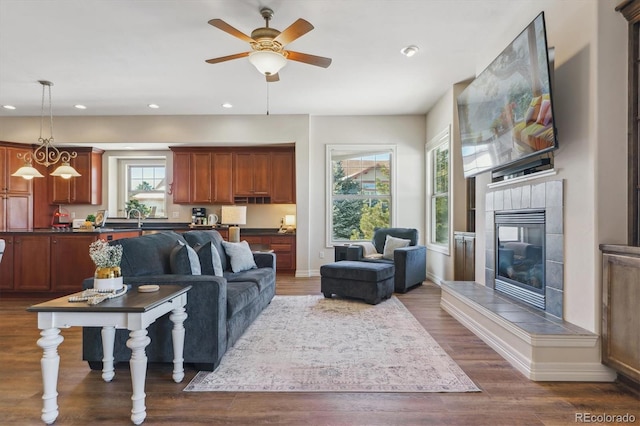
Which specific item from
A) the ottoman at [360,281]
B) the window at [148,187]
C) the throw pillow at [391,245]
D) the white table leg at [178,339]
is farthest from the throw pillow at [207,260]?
the window at [148,187]

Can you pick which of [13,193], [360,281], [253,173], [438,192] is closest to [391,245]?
[360,281]

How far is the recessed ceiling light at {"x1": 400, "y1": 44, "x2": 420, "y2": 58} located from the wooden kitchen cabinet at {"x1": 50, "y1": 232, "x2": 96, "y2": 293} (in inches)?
186

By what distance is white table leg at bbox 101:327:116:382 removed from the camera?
2234 millimetres

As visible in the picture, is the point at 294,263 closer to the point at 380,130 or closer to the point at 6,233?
the point at 380,130

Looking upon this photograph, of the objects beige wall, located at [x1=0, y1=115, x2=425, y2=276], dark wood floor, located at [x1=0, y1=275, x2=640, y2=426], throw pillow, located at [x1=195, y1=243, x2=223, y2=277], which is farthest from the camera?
beige wall, located at [x1=0, y1=115, x2=425, y2=276]

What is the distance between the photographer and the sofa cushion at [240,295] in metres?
2.60

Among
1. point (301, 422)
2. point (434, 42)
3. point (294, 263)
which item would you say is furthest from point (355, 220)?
point (301, 422)

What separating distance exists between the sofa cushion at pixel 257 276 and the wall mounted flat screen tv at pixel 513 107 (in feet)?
8.45

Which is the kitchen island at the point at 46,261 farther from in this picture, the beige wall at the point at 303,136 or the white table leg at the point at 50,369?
the white table leg at the point at 50,369

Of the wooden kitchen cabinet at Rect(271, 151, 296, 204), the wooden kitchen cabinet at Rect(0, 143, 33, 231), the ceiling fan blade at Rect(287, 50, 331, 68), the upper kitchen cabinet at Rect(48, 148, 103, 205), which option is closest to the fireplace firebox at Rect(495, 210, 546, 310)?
the ceiling fan blade at Rect(287, 50, 331, 68)

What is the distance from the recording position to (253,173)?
262 inches

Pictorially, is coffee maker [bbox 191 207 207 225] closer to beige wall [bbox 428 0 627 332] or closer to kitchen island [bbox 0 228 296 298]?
kitchen island [bbox 0 228 296 298]

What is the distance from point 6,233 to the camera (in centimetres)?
466

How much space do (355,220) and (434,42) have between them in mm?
3528
